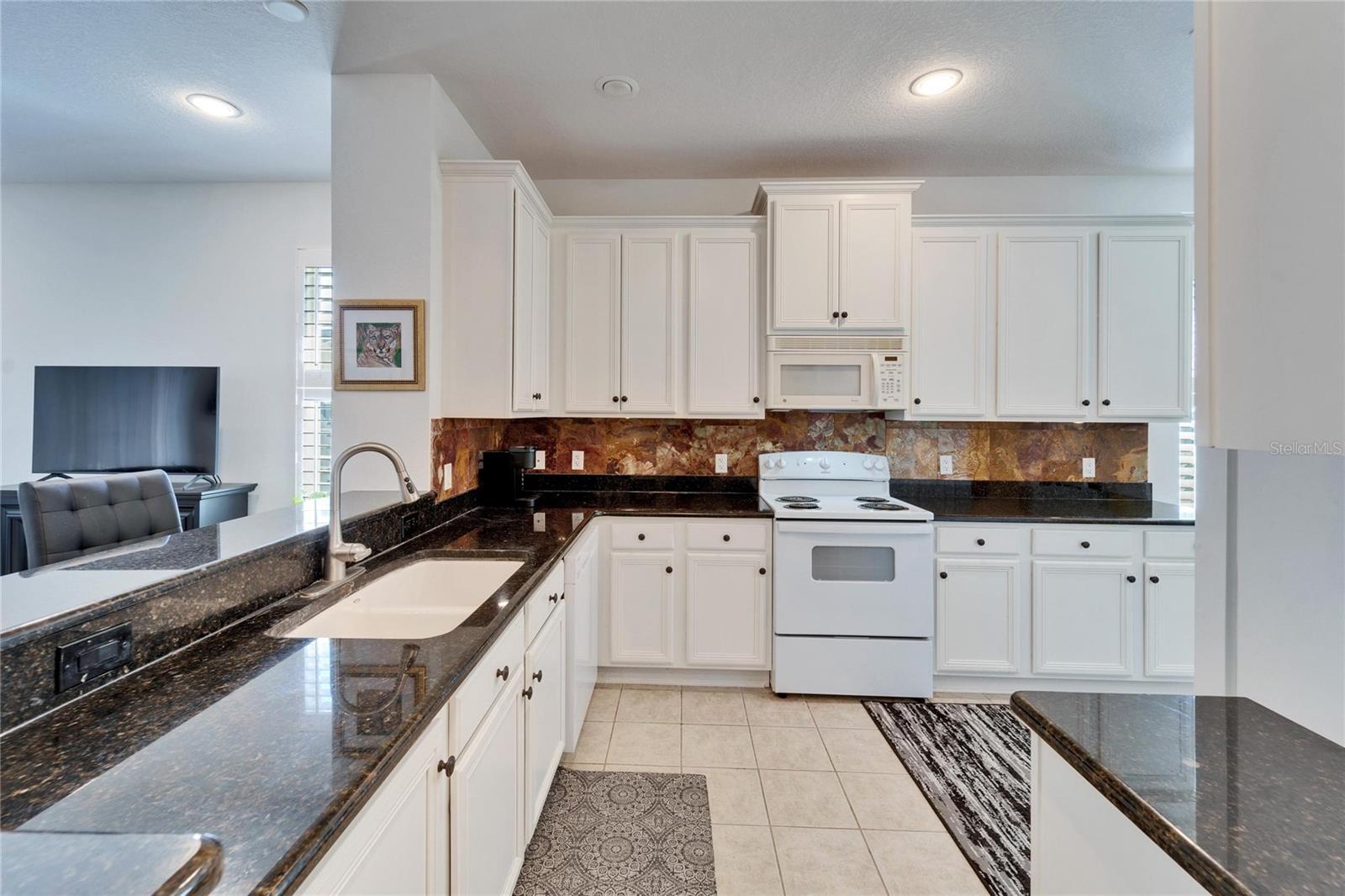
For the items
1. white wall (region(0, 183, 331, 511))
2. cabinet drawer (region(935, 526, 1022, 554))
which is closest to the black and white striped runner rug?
cabinet drawer (region(935, 526, 1022, 554))

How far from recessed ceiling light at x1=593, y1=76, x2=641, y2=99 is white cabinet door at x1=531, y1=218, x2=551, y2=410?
0.67 meters

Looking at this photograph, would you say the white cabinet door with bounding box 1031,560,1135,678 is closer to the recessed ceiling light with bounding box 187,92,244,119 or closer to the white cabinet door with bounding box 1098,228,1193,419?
the white cabinet door with bounding box 1098,228,1193,419

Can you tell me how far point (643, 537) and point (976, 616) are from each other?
1.69 metres

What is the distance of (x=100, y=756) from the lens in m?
0.73

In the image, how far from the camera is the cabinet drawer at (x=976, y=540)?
9.02 feet

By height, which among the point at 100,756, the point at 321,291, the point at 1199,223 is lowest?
the point at 100,756

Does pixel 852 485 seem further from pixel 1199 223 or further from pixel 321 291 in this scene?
pixel 321 291

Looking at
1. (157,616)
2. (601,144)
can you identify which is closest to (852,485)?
(601,144)

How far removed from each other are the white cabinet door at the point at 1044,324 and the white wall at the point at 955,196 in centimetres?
43

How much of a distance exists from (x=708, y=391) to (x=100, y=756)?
261cm

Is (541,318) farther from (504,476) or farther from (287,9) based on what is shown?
(287,9)

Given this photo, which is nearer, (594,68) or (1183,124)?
(594,68)

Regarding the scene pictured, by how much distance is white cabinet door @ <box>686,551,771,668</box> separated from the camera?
281 centimetres

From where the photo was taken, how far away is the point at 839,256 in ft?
9.62
